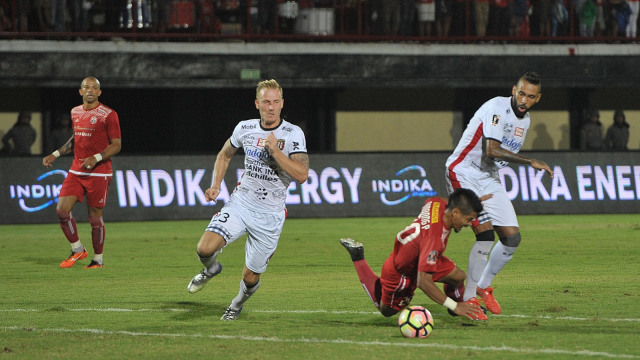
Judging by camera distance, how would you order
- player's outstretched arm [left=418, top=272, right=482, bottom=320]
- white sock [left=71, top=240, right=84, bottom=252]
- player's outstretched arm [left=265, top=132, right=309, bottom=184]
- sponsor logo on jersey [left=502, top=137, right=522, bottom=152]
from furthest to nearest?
white sock [left=71, top=240, right=84, bottom=252]
sponsor logo on jersey [left=502, top=137, right=522, bottom=152]
player's outstretched arm [left=265, top=132, right=309, bottom=184]
player's outstretched arm [left=418, top=272, right=482, bottom=320]

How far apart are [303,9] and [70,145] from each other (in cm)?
1288

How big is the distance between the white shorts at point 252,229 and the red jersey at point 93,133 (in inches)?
172

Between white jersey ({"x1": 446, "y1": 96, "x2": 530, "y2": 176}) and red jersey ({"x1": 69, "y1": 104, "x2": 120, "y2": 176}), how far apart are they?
4.82 meters

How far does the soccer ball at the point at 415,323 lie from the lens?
7473 mm

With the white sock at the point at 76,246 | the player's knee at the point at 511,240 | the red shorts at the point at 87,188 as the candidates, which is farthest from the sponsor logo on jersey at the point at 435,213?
the white sock at the point at 76,246

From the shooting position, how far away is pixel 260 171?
8.62m

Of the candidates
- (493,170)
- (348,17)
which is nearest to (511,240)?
(493,170)

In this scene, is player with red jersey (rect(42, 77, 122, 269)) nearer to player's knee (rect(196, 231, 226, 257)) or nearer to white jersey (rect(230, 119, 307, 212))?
white jersey (rect(230, 119, 307, 212))

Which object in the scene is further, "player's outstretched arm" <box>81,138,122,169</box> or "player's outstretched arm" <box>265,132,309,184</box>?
"player's outstretched arm" <box>81,138,122,169</box>

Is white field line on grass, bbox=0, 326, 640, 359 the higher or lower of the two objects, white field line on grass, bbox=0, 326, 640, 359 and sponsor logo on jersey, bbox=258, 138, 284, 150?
the lower

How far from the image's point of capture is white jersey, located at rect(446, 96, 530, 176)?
364 inches

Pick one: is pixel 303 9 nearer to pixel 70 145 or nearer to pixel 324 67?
pixel 324 67

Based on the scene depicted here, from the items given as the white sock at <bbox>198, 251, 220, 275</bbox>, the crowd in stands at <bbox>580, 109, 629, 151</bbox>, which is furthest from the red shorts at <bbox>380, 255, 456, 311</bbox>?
the crowd in stands at <bbox>580, 109, 629, 151</bbox>

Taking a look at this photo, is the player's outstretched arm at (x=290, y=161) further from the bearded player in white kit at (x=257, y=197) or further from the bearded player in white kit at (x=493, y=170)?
the bearded player in white kit at (x=493, y=170)
